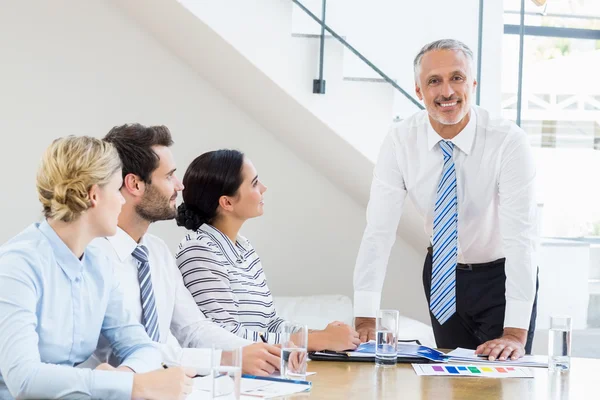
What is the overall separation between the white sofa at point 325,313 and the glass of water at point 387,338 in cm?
155

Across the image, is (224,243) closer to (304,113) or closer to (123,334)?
(123,334)

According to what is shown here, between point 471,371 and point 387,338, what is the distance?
216 millimetres

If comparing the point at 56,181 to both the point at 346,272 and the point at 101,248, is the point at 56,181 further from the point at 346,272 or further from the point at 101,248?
the point at 346,272

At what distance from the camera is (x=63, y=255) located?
1.60 meters

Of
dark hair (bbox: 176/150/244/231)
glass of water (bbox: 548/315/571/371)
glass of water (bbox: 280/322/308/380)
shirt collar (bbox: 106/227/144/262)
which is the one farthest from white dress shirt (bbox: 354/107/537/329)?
shirt collar (bbox: 106/227/144/262)

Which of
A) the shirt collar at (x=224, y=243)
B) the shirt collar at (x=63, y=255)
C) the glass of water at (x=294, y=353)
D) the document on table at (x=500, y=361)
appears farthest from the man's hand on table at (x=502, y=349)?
the shirt collar at (x=63, y=255)

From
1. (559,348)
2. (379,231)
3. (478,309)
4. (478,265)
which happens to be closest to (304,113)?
(379,231)

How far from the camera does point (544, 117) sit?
192 inches

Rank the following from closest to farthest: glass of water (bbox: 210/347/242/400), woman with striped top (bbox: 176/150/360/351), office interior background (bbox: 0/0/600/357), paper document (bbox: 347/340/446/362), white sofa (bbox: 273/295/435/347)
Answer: glass of water (bbox: 210/347/242/400)
paper document (bbox: 347/340/446/362)
woman with striped top (bbox: 176/150/360/351)
white sofa (bbox: 273/295/435/347)
office interior background (bbox: 0/0/600/357)

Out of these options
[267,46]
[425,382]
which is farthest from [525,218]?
[267,46]

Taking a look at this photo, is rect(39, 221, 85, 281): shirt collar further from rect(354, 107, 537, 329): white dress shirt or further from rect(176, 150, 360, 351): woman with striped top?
rect(354, 107, 537, 329): white dress shirt

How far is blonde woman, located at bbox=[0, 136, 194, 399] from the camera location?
4.75ft

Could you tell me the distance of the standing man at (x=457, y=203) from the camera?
234cm

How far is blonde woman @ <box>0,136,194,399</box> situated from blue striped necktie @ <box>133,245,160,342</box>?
16 cm
